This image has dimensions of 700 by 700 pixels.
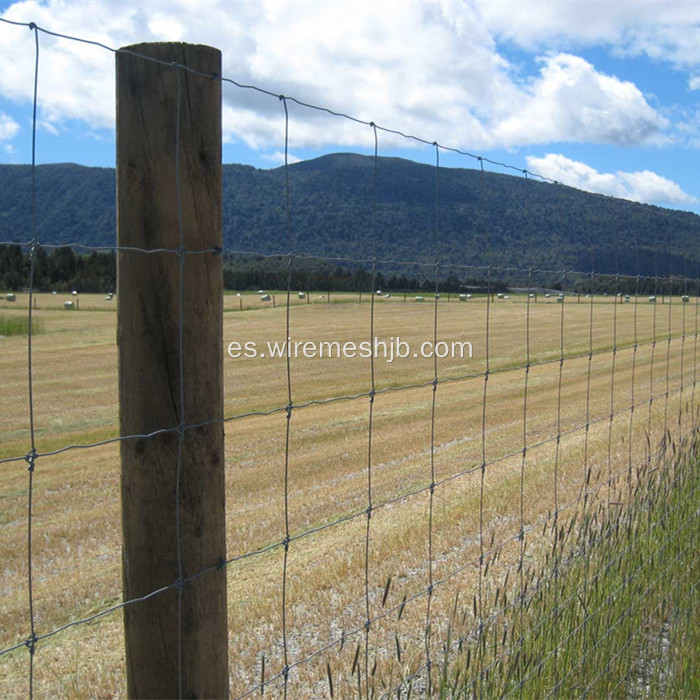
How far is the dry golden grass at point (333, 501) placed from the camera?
156 inches

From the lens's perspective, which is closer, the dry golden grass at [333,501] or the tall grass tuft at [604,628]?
the tall grass tuft at [604,628]

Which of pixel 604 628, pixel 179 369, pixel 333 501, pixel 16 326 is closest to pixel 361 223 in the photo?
pixel 333 501

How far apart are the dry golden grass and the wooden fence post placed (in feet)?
2.59

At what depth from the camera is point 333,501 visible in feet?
23.2

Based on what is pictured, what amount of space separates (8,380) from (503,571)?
1569cm

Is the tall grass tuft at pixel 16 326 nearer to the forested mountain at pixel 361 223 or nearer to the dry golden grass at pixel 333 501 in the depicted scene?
the dry golden grass at pixel 333 501

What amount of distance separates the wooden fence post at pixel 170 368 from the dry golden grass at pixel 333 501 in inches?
31.1

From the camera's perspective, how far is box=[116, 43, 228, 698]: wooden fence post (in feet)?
6.30

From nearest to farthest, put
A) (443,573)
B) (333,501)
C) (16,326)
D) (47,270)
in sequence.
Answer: (47,270), (443,573), (333,501), (16,326)

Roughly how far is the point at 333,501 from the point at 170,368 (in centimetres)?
528

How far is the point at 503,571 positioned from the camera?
4754 mm

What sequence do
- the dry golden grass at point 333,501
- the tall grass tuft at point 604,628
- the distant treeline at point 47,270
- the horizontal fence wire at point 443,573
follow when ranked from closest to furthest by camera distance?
the horizontal fence wire at point 443,573 < the tall grass tuft at point 604,628 < the distant treeline at point 47,270 < the dry golden grass at point 333,501

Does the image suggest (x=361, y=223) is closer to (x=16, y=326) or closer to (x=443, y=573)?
(x=443, y=573)

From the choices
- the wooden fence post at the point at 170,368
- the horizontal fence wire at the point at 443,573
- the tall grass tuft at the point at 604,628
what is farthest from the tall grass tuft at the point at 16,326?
the wooden fence post at the point at 170,368
